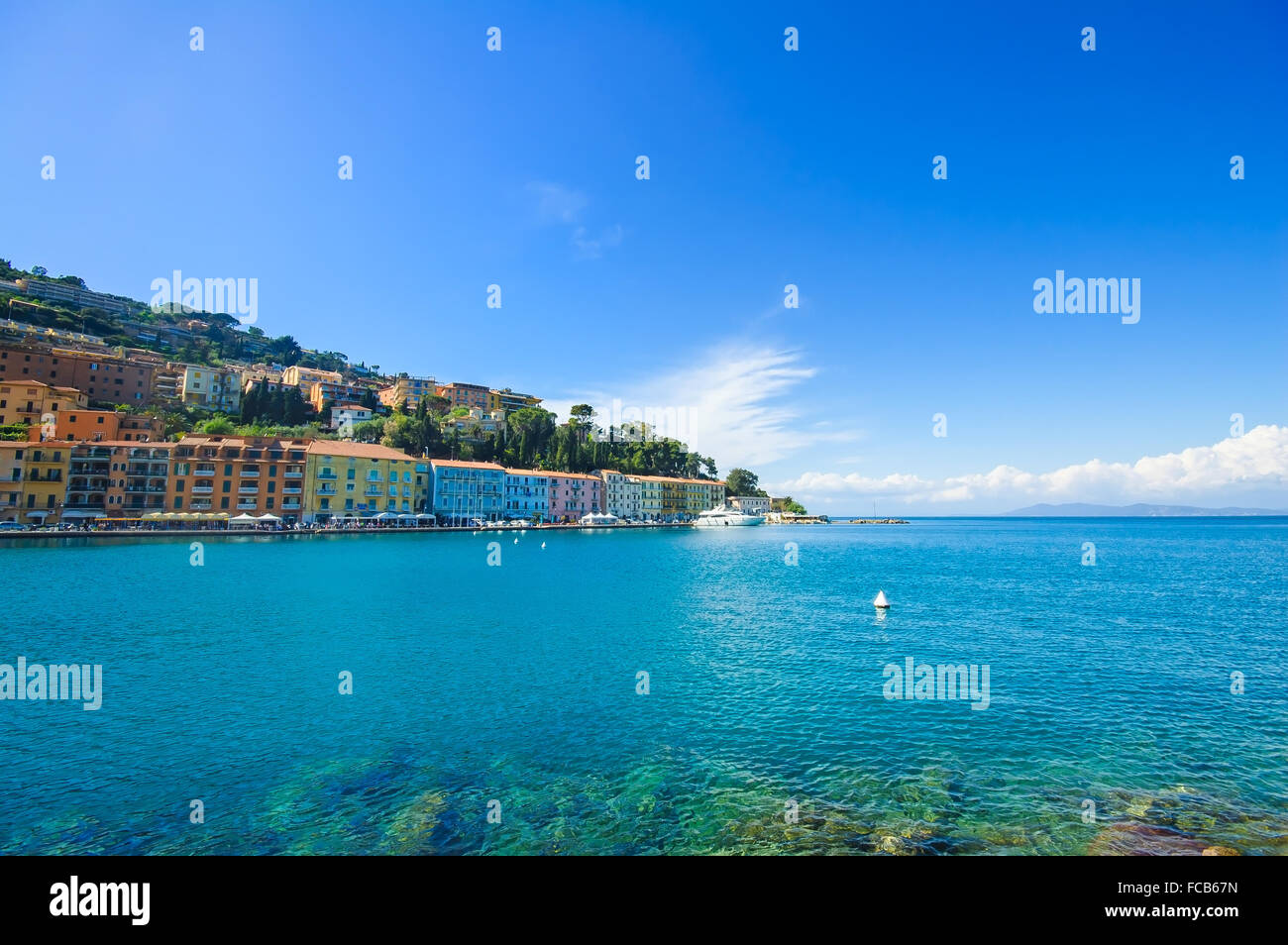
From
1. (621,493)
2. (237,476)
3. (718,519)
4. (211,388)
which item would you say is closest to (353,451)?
(237,476)

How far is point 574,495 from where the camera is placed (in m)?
130

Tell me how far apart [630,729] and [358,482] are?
89915mm

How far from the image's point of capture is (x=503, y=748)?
13.9 meters

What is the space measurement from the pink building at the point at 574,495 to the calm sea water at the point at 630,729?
9187 centimetres

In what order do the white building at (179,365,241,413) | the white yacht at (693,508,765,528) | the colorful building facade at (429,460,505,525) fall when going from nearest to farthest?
the colorful building facade at (429,460,505,525), the white building at (179,365,241,413), the white yacht at (693,508,765,528)

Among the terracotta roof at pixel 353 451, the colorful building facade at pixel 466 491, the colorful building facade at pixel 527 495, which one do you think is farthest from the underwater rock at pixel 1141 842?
the colorful building facade at pixel 527 495

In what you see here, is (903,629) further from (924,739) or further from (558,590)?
(558,590)

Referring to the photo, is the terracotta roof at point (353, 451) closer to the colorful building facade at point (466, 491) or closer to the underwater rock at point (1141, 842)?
the colorful building facade at point (466, 491)

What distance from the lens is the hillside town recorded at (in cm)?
7562

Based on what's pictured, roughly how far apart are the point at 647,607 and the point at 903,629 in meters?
13.7

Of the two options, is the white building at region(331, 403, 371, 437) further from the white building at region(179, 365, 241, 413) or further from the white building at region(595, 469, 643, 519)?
the white building at region(595, 469, 643, 519)

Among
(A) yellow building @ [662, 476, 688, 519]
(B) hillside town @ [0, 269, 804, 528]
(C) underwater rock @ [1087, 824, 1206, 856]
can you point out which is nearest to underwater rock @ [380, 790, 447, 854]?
(C) underwater rock @ [1087, 824, 1206, 856]

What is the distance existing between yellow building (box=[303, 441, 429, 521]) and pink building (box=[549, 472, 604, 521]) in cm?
3123
